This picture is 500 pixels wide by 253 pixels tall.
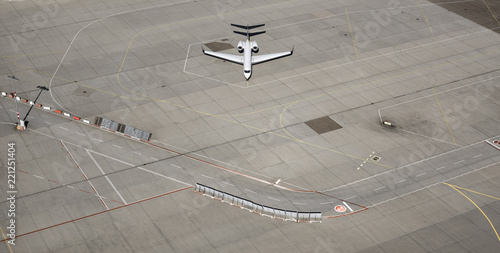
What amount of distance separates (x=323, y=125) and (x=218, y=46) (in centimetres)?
3175

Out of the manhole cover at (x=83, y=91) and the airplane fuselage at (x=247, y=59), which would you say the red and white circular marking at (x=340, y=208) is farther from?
the manhole cover at (x=83, y=91)

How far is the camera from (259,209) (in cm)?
7538

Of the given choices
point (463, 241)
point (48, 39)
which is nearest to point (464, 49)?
point (463, 241)

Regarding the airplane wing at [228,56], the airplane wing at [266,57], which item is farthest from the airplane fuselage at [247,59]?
the airplane wing at [266,57]

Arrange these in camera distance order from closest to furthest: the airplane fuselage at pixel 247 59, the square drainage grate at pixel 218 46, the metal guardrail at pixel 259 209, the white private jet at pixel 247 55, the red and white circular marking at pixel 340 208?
1. the metal guardrail at pixel 259 209
2. the red and white circular marking at pixel 340 208
3. the airplane fuselage at pixel 247 59
4. the white private jet at pixel 247 55
5. the square drainage grate at pixel 218 46

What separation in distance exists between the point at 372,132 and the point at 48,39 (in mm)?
67013

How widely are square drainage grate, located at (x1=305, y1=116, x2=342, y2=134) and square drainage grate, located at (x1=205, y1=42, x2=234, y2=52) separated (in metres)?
28.4

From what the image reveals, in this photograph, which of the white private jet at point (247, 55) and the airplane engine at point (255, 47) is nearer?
the white private jet at point (247, 55)

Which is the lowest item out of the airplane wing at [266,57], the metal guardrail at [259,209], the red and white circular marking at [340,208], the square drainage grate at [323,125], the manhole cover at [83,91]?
the red and white circular marking at [340,208]

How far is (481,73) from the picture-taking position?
4274 inches

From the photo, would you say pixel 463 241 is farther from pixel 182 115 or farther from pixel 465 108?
pixel 182 115

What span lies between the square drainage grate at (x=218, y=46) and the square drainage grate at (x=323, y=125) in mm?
28409

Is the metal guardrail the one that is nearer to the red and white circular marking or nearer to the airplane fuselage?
the red and white circular marking

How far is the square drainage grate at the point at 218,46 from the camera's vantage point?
4422 inches
